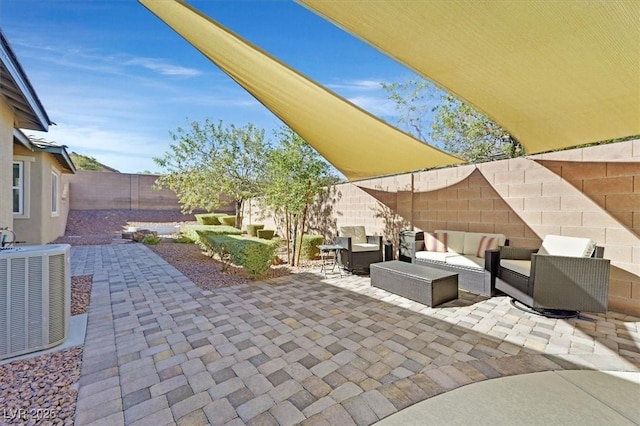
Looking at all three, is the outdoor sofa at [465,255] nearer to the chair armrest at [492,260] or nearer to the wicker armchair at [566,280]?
the chair armrest at [492,260]

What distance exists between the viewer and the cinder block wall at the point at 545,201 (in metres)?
4.12

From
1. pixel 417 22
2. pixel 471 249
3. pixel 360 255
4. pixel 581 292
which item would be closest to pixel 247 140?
pixel 360 255

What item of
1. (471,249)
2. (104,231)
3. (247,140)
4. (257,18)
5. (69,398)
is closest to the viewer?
(69,398)

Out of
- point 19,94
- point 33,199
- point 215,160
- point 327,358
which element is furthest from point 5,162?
point 215,160

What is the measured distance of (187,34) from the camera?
3.57 m

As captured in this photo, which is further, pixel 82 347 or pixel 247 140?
pixel 247 140

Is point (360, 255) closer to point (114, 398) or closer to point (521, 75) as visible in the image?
point (521, 75)

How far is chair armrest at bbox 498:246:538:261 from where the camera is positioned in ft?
16.1

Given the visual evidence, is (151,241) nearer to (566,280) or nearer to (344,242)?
(344,242)

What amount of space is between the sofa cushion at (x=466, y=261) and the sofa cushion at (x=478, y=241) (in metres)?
0.22

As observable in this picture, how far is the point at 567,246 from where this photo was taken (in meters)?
4.44

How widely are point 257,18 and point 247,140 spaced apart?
7.79 meters

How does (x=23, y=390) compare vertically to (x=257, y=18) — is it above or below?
below

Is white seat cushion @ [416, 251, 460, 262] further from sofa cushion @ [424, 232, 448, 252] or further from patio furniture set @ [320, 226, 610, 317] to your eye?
sofa cushion @ [424, 232, 448, 252]
